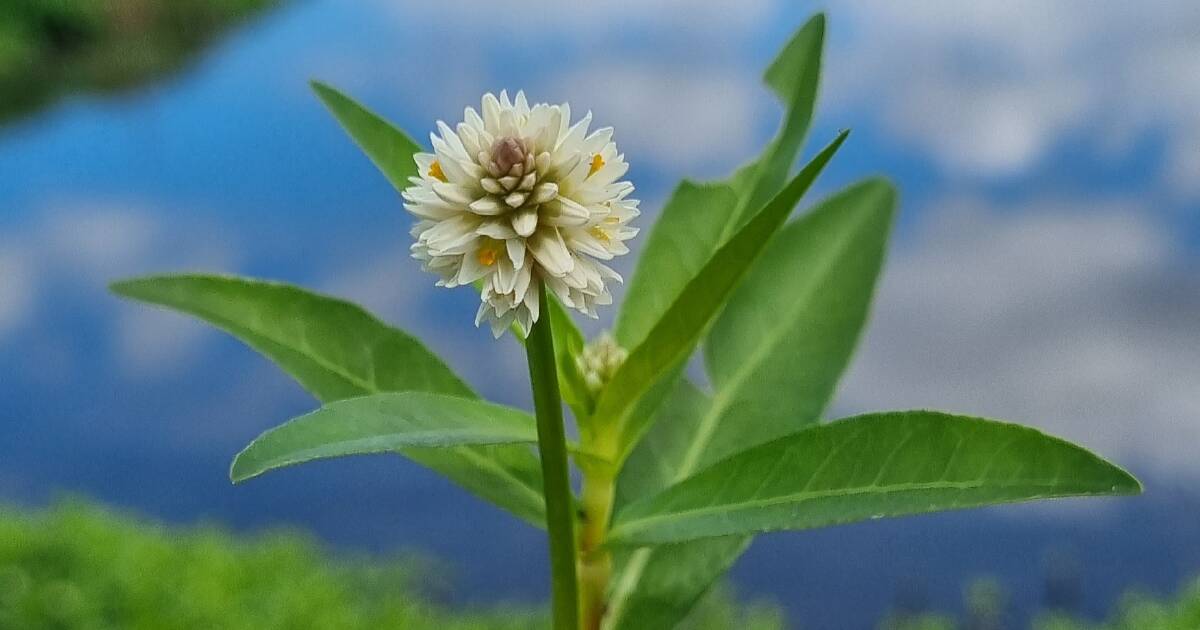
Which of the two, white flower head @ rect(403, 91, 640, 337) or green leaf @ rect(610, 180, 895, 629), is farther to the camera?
green leaf @ rect(610, 180, 895, 629)

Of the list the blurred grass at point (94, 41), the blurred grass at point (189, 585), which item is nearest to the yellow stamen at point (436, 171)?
the blurred grass at point (189, 585)

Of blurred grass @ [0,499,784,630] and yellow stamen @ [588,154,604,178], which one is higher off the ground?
blurred grass @ [0,499,784,630]

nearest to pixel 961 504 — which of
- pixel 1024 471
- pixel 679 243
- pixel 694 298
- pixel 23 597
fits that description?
pixel 1024 471

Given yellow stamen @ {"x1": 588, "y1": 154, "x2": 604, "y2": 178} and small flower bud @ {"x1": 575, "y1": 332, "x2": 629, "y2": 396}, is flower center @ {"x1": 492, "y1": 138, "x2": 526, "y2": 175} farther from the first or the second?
small flower bud @ {"x1": 575, "y1": 332, "x2": 629, "y2": 396}

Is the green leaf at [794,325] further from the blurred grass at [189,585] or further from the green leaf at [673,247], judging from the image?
the blurred grass at [189,585]

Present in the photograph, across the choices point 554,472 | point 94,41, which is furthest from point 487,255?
point 94,41

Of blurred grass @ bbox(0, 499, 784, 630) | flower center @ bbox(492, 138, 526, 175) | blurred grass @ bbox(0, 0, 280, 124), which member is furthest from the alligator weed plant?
blurred grass @ bbox(0, 0, 280, 124)

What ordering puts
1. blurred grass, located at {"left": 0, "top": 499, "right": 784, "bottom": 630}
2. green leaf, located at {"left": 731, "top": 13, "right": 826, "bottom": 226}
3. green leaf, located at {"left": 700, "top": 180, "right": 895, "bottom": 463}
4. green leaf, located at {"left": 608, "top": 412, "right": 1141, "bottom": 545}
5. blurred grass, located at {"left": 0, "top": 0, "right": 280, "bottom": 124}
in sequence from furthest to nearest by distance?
1. blurred grass, located at {"left": 0, "top": 0, "right": 280, "bottom": 124}
2. blurred grass, located at {"left": 0, "top": 499, "right": 784, "bottom": 630}
3. green leaf, located at {"left": 700, "top": 180, "right": 895, "bottom": 463}
4. green leaf, located at {"left": 731, "top": 13, "right": 826, "bottom": 226}
5. green leaf, located at {"left": 608, "top": 412, "right": 1141, "bottom": 545}
